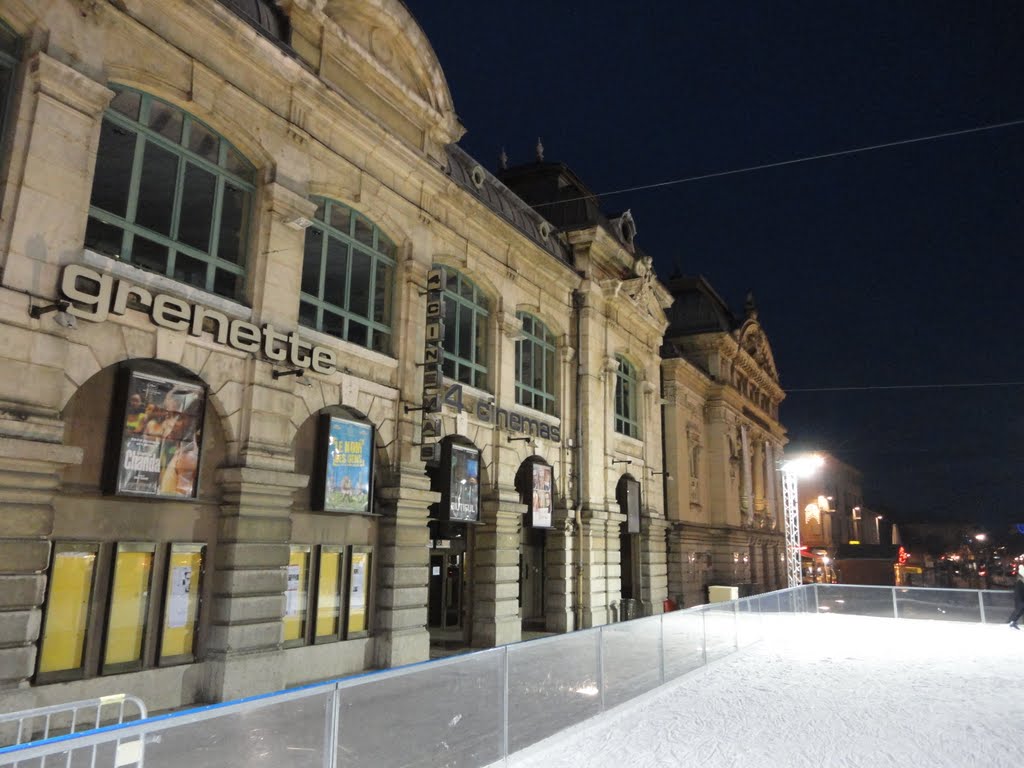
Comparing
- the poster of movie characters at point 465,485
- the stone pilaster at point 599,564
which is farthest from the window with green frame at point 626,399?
the poster of movie characters at point 465,485

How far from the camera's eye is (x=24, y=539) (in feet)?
31.7

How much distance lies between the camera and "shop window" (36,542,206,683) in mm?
10422

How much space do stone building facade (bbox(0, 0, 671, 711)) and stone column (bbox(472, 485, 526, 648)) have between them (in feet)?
0.25

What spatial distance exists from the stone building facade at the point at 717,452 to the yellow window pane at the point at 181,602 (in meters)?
25.7

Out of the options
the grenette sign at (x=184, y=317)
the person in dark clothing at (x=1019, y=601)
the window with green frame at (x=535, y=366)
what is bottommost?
the person in dark clothing at (x=1019, y=601)

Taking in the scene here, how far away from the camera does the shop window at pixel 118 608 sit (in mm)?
10422

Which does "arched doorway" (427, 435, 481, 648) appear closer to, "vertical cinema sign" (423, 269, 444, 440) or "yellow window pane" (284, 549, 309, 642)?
"vertical cinema sign" (423, 269, 444, 440)

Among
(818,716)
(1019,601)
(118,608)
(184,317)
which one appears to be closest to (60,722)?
(118,608)

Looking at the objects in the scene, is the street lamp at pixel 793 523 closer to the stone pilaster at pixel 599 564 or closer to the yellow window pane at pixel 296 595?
the stone pilaster at pixel 599 564

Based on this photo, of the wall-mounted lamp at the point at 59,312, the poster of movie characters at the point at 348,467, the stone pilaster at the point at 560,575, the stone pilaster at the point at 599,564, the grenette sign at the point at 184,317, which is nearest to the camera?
the wall-mounted lamp at the point at 59,312

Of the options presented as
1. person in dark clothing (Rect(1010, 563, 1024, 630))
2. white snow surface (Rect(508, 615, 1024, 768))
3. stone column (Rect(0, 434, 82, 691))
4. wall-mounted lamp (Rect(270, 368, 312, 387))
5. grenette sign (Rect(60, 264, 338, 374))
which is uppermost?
grenette sign (Rect(60, 264, 338, 374))

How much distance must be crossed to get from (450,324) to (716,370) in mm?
27033

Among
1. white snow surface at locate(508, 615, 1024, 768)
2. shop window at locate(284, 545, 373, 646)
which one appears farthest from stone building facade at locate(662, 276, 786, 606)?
shop window at locate(284, 545, 373, 646)

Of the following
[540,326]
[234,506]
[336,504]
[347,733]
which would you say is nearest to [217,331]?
[234,506]
